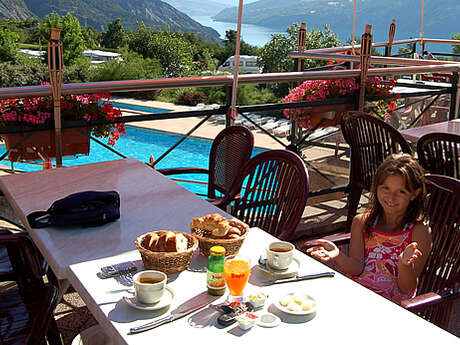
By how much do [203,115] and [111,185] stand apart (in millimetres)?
1237

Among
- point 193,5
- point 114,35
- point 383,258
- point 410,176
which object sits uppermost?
point 193,5

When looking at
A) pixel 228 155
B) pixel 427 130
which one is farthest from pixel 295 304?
pixel 427 130

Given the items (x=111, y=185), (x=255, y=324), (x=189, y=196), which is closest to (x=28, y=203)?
(x=111, y=185)

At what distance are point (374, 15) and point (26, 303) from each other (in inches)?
5130

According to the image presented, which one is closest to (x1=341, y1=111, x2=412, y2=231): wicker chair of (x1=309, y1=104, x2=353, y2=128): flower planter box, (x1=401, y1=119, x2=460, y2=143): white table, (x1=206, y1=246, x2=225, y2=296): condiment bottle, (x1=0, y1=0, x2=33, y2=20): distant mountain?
(x1=401, y1=119, x2=460, y2=143): white table

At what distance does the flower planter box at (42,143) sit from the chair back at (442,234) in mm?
2016

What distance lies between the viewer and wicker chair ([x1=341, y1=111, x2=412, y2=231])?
341 cm

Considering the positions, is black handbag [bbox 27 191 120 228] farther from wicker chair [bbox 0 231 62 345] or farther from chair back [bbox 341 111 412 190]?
chair back [bbox 341 111 412 190]

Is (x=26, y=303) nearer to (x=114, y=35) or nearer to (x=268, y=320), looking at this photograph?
(x=268, y=320)

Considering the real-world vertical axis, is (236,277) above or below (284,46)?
below

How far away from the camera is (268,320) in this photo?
1.48m

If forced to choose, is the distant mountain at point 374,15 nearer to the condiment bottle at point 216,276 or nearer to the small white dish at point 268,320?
the condiment bottle at point 216,276

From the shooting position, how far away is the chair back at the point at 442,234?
82.0 inches

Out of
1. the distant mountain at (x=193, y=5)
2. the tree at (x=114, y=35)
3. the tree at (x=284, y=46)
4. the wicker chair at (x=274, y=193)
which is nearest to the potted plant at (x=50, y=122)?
the wicker chair at (x=274, y=193)
